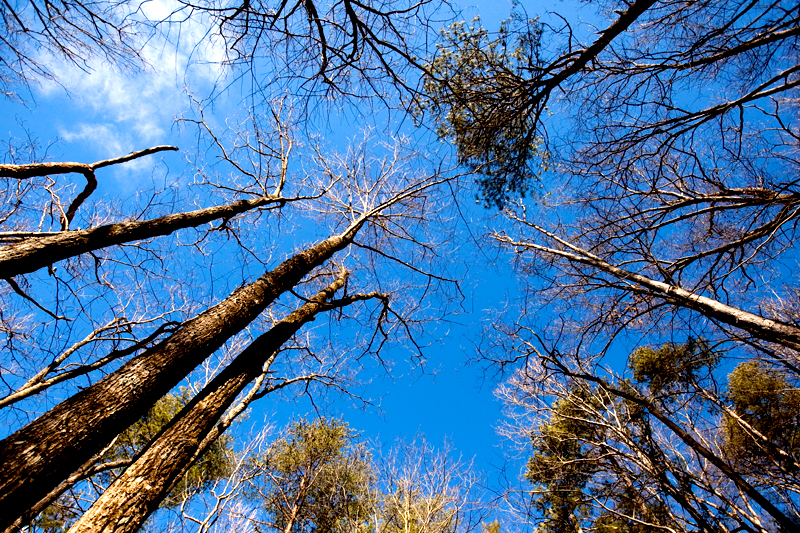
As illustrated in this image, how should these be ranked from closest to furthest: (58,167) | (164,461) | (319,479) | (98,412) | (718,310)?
(98,412), (164,461), (58,167), (718,310), (319,479)

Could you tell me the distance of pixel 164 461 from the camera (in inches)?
77.9

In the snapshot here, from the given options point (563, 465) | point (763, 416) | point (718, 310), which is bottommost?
point (563, 465)

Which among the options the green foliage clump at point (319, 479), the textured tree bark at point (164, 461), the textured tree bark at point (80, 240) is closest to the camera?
the textured tree bark at point (164, 461)

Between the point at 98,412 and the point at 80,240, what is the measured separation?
1307mm

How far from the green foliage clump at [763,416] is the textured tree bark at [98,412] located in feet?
25.3

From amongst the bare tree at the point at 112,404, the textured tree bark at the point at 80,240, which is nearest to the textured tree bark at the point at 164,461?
the bare tree at the point at 112,404

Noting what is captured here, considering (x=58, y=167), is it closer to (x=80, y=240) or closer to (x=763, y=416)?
(x=80, y=240)

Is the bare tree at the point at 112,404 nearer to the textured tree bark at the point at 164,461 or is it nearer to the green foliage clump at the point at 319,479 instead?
the textured tree bark at the point at 164,461

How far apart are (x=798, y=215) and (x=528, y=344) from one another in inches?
106

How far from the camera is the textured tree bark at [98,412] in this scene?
1390 millimetres

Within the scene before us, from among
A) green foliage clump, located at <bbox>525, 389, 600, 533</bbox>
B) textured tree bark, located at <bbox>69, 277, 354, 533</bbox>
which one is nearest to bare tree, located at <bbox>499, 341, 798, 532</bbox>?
green foliage clump, located at <bbox>525, 389, 600, 533</bbox>

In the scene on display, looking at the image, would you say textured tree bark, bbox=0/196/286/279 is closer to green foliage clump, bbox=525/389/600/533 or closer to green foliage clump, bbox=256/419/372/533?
green foliage clump, bbox=525/389/600/533

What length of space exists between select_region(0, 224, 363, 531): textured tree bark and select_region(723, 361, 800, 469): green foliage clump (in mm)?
7725

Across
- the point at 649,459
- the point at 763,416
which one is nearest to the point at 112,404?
the point at 649,459
